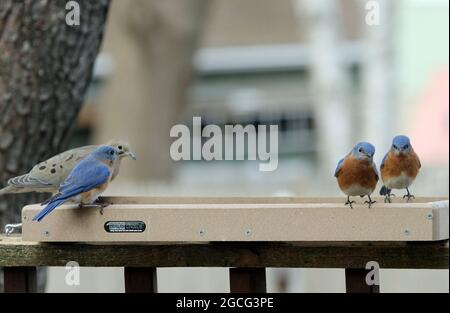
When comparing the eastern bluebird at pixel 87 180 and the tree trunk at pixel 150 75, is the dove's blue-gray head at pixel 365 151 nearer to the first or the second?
the eastern bluebird at pixel 87 180

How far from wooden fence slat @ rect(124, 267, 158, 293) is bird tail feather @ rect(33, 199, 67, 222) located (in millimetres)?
261

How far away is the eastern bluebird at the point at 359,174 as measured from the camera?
286 centimetres

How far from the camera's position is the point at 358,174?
287 cm

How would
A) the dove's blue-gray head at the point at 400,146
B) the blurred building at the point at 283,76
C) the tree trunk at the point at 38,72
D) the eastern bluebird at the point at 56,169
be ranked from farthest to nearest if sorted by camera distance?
1. the blurred building at the point at 283,76
2. the tree trunk at the point at 38,72
3. the eastern bluebird at the point at 56,169
4. the dove's blue-gray head at the point at 400,146

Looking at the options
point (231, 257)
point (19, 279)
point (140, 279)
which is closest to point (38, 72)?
point (19, 279)

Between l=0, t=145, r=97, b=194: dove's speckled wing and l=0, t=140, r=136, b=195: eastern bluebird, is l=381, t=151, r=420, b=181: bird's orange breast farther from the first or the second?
l=0, t=145, r=97, b=194: dove's speckled wing

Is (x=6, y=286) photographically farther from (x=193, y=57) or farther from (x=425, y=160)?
(x=425, y=160)

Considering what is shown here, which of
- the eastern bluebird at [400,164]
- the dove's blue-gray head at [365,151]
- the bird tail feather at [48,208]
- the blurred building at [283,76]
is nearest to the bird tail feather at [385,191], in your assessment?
the eastern bluebird at [400,164]

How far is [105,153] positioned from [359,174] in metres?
0.74

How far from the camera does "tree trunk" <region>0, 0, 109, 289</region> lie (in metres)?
3.59

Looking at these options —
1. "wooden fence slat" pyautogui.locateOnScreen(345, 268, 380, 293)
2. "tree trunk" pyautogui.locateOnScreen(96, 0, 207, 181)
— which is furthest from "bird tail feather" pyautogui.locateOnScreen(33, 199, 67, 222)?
"tree trunk" pyautogui.locateOnScreen(96, 0, 207, 181)

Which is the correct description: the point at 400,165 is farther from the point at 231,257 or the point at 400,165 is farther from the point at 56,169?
the point at 56,169

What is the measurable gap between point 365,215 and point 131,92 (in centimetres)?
1039

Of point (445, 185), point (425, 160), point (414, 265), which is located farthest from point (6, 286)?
point (425, 160)
